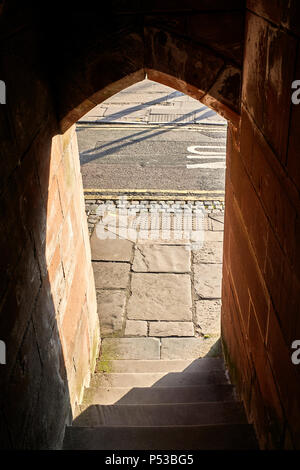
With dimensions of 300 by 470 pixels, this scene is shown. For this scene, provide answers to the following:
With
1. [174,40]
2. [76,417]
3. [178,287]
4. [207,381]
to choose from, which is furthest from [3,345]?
[178,287]

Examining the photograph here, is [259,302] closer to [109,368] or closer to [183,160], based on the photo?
[109,368]

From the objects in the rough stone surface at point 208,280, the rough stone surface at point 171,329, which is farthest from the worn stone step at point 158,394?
the rough stone surface at point 208,280

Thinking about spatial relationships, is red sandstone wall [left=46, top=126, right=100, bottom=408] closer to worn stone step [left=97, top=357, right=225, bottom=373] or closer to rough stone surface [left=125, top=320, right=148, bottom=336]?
worn stone step [left=97, top=357, right=225, bottom=373]

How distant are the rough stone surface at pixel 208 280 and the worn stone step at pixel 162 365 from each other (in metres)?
1.04

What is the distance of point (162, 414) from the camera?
3361mm

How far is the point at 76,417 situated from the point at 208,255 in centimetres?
311

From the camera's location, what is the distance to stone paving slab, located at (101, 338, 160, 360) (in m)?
4.58

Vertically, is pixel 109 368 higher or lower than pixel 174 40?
lower

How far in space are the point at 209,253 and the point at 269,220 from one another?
3.72 m

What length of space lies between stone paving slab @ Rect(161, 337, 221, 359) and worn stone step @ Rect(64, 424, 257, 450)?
1572 mm

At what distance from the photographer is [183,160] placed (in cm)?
841

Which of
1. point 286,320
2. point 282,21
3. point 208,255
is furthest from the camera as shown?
point 208,255

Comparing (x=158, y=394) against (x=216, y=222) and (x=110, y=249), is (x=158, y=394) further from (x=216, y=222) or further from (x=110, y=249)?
(x=216, y=222)

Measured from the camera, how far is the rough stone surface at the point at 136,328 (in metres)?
4.85
